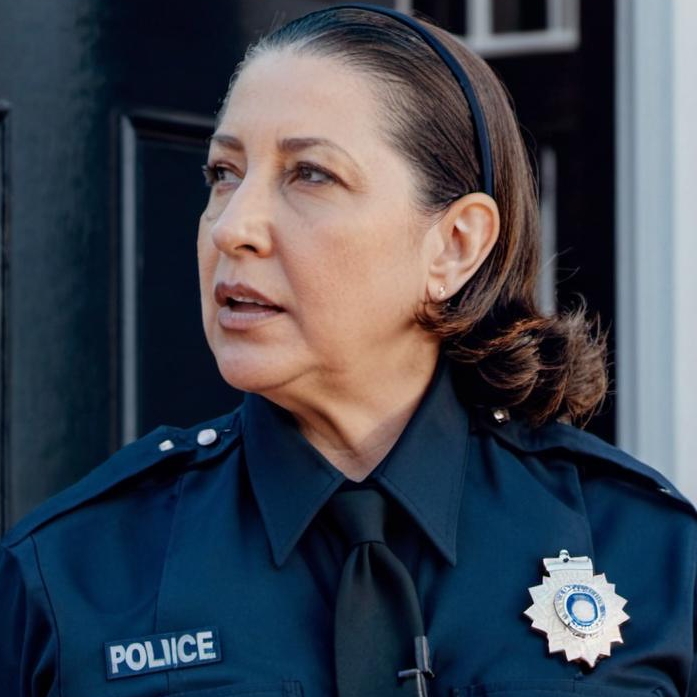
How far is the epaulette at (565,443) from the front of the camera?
77.3 inches

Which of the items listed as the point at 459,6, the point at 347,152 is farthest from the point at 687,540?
the point at 459,6

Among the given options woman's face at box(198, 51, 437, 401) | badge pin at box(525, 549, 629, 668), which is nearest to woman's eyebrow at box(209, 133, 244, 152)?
woman's face at box(198, 51, 437, 401)

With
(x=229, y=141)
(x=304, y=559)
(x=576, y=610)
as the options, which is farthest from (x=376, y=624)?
(x=229, y=141)

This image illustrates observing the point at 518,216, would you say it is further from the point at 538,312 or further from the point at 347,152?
the point at 347,152

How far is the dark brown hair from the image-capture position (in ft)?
6.08

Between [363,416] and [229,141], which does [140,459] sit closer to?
[363,416]

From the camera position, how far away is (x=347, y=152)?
1793 millimetres

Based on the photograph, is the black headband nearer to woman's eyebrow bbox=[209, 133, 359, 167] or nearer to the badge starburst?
woman's eyebrow bbox=[209, 133, 359, 167]

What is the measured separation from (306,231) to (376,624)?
0.44 metres

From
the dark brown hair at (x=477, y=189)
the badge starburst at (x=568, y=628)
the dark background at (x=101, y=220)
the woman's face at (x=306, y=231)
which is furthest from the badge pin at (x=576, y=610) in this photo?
the dark background at (x=101, y=220)

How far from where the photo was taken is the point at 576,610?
182 cm

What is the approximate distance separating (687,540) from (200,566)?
1.90 ft

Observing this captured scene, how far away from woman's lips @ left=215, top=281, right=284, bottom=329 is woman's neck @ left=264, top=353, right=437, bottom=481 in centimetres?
13

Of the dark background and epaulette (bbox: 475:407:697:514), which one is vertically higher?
the dark background
